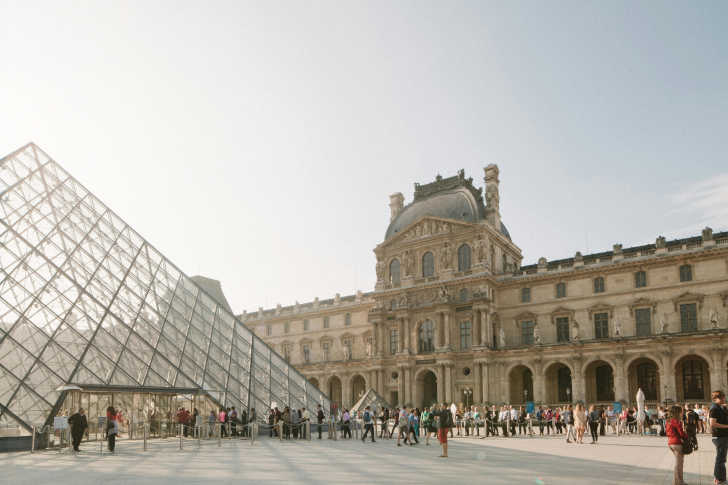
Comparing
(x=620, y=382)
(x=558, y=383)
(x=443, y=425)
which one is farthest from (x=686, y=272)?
(x=443, y=425)

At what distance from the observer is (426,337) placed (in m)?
49.3

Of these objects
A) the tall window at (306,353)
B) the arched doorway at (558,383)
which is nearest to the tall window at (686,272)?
the arched doorway at (558,383)

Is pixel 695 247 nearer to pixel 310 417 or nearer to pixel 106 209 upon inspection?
pixel 310 417

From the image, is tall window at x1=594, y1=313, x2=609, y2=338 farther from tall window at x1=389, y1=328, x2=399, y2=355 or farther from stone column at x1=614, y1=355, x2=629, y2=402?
tall window at x1=389, y1=328, x2=399, y2=355

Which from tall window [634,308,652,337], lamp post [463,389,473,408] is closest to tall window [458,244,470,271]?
lamp post [463,389,473,408]

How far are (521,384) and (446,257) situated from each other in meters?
10.9

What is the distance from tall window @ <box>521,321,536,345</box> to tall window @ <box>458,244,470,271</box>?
596 cm

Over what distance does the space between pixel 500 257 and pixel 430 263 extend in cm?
556

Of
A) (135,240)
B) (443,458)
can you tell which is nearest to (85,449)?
(443,458)

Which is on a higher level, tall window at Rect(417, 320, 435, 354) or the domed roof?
the domed roof

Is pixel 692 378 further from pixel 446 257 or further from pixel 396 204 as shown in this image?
pixel 396 204

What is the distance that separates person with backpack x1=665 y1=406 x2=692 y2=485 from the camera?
30.6ft

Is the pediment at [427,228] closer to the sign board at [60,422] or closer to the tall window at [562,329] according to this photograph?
the tall window at [562,329]

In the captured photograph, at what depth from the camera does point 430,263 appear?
164 feet
